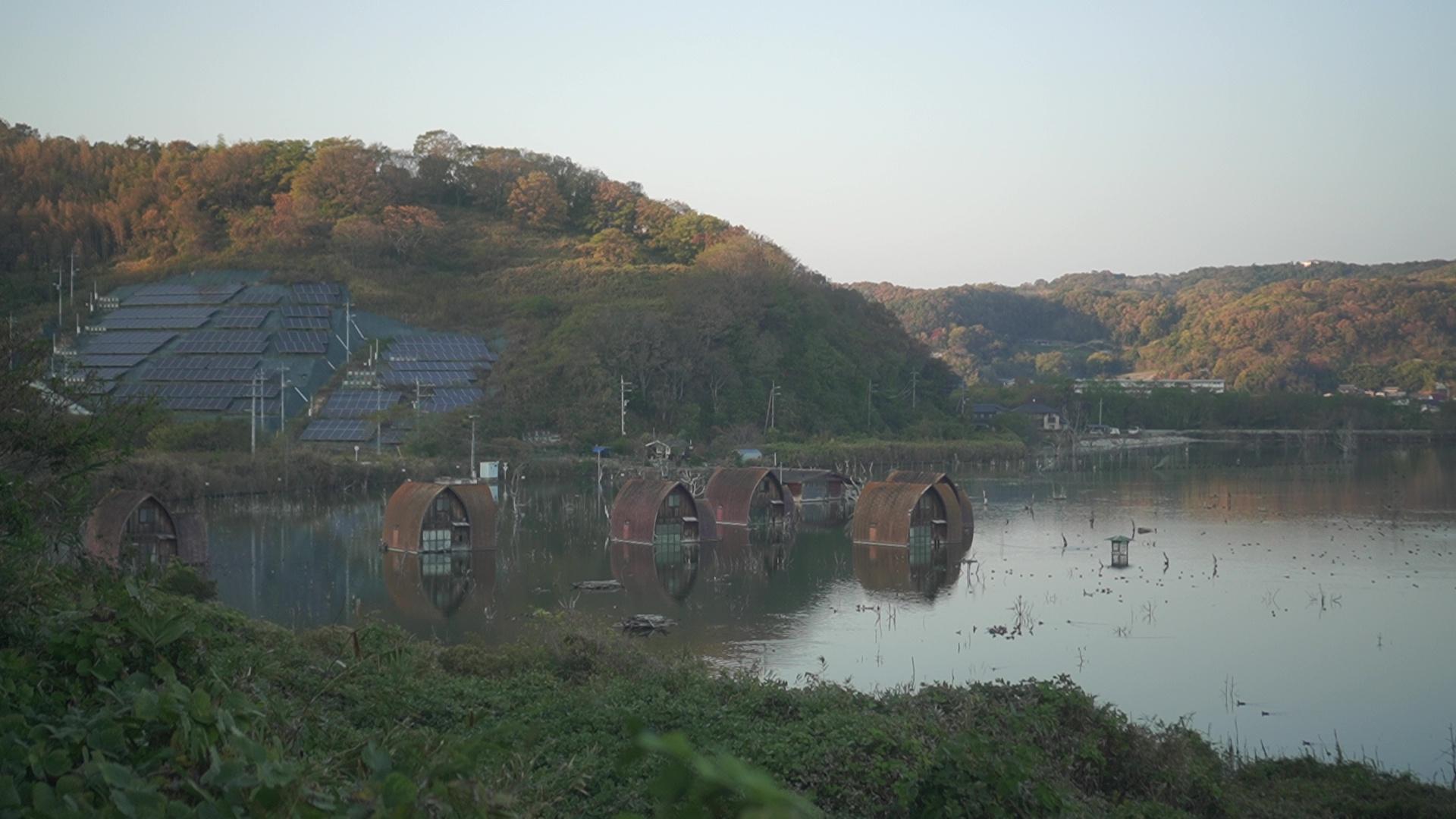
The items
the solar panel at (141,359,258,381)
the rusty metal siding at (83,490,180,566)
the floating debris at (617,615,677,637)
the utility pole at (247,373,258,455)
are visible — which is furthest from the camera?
the solar panel at (141,359,258,381)

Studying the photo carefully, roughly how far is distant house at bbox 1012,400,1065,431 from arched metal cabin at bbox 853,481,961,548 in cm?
3280

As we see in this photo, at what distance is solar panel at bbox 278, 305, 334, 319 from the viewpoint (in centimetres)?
4628

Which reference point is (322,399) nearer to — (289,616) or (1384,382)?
(289,616)

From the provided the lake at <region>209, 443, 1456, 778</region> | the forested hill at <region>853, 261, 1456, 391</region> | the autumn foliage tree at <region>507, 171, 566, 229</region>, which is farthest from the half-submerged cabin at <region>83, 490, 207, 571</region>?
the forested hill at <region>853, 261, 1456, 391</region>

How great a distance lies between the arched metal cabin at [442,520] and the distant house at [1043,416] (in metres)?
38.7

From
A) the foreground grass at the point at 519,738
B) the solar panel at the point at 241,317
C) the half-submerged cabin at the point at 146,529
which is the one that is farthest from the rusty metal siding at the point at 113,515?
the solar panel at the point at 241,317

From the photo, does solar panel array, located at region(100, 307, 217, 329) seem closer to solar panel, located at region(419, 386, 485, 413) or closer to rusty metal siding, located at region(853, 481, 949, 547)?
solar panel, located at region(419, 386, 485, 413)

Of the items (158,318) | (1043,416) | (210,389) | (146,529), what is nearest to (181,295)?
(158,318)

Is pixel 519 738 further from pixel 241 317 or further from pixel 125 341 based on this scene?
pixel 125 341

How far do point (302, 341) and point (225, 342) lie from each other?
8.26ft

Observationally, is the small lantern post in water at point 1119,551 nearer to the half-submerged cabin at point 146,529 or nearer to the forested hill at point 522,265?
the half-submerged cabin at point 146,529

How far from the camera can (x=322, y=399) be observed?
41.2 meters

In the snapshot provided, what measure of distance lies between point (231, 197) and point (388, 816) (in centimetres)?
6421

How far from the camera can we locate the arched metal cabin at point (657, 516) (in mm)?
25609
